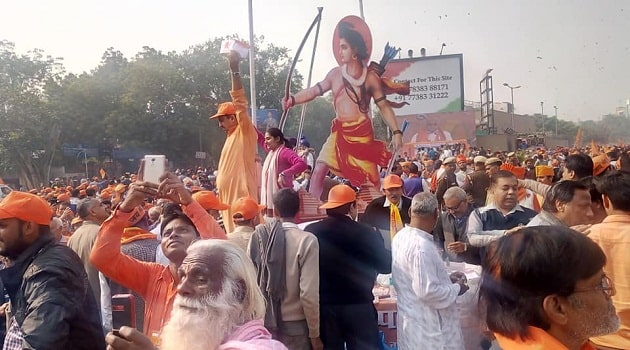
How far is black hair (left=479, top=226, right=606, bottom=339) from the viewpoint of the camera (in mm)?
1591

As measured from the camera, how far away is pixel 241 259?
81.7 inches

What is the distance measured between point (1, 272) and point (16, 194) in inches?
16.0

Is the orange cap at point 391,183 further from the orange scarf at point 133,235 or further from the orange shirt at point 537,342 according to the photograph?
the orange shirt at point 537,342

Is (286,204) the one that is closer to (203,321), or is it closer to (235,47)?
(203,321)

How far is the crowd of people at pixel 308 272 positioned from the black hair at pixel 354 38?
264 cm

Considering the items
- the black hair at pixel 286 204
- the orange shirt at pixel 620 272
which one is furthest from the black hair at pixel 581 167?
the black hair at pixel 286 204

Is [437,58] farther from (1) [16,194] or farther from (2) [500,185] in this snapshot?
(1) [16,194]

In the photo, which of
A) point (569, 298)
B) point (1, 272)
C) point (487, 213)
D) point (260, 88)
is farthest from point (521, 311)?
point (260, 88)

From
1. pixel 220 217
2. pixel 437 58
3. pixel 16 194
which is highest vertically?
pixel 437 58

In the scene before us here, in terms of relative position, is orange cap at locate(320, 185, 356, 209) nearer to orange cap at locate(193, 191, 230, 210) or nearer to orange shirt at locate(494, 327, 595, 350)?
orange cap at locate(193, 191, 230, 210)

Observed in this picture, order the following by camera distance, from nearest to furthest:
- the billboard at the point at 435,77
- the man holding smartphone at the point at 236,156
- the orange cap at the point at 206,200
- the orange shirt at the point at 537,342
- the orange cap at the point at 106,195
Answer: the orange shirt at the point at 537,342, the orange cap at the point at 206,200, the man holding smartphone at the point at 236,156, the orange cap at the point at 106,195, the billboard at the point at 435,77

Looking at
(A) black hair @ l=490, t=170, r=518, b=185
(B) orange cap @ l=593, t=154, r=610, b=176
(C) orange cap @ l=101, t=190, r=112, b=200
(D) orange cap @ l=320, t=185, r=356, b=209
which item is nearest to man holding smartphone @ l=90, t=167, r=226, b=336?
(D) orange cap @ l=320, t=185, r=356, b=209

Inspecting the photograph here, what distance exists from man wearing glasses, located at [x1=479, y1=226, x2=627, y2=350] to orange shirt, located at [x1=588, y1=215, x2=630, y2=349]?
1331 mm

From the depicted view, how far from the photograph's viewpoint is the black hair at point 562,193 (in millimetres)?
3576
